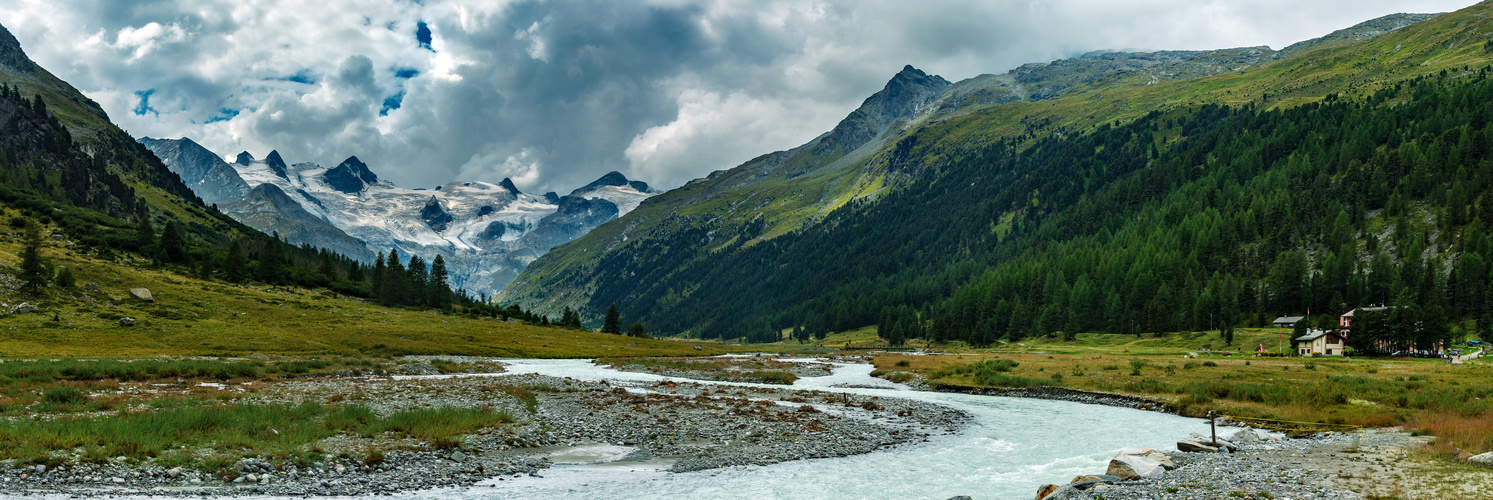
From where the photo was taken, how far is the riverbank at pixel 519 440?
20.7 m

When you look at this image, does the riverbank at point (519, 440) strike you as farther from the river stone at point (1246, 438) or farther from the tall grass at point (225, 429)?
the river stone at point (1246, 438)

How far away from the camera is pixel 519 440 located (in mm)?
30906

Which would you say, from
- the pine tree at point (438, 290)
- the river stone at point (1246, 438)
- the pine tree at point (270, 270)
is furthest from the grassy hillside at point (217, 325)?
the river stone at point (1246, 438)

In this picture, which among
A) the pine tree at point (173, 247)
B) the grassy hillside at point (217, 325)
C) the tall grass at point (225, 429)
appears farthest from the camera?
the pine tree at point (173, 247)

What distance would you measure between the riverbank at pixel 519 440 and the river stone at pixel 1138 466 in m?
10.7

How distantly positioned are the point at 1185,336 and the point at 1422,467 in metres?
124

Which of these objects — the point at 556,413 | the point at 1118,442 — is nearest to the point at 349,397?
the point at 556,413

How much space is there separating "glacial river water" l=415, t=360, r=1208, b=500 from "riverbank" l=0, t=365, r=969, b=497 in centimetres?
133

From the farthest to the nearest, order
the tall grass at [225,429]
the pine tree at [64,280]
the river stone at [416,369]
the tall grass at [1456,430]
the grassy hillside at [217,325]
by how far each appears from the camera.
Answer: the pine tree at [64,280] → the grassy hillside at [217,325] → the river stone at [416,369] → the tall grass at [1456,430] → the tall grass at [225,429]

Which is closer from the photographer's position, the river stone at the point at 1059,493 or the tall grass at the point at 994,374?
the river stone at the point at 1059,493

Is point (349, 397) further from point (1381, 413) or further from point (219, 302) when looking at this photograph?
point (219, 302)

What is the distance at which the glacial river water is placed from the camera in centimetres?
2369

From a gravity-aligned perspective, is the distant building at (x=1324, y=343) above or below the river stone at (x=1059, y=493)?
above

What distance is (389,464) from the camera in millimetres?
24375
